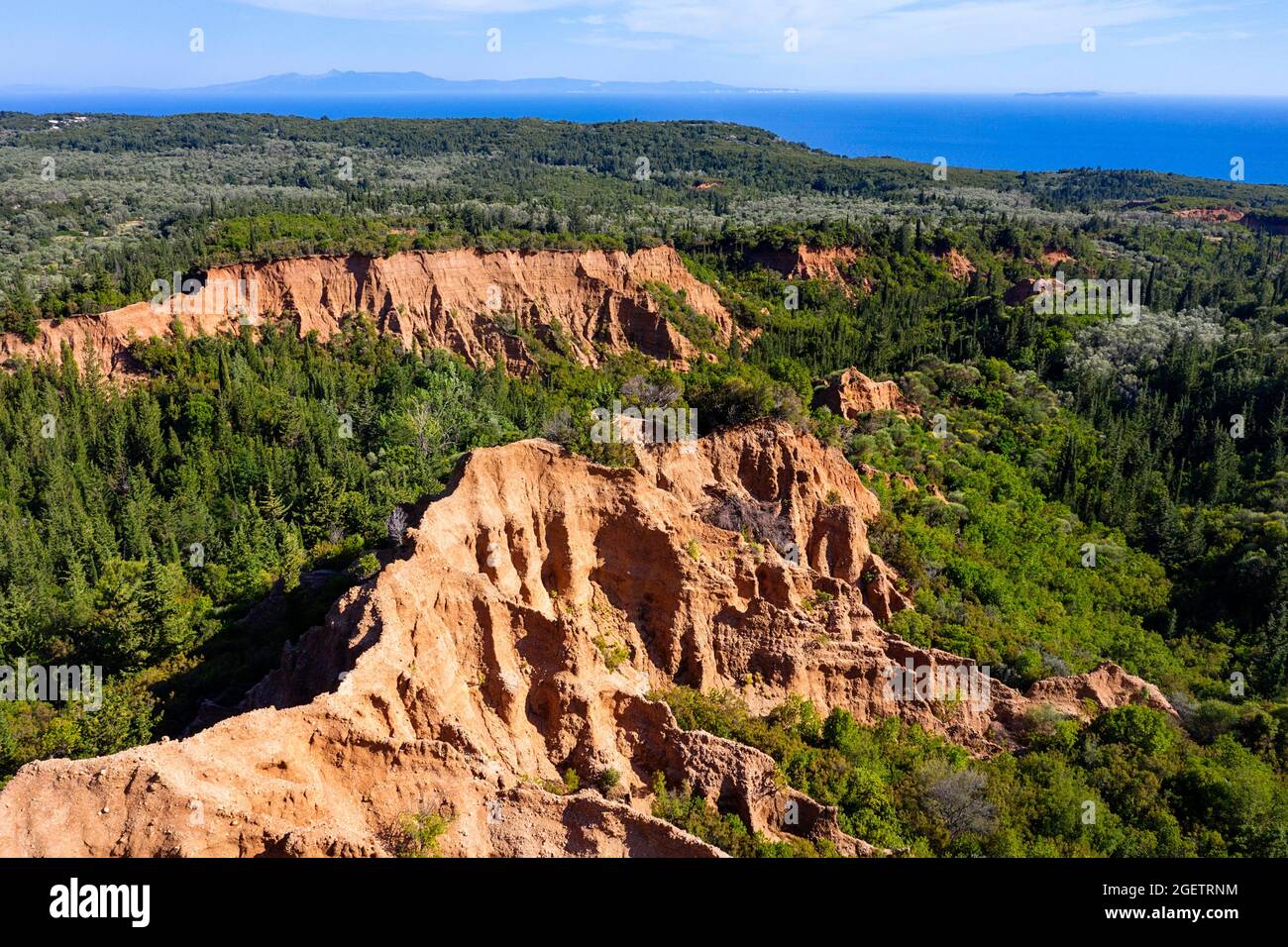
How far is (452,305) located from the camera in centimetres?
6475

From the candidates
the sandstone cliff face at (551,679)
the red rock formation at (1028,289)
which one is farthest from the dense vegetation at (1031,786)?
the red rock formation at (1028,289)

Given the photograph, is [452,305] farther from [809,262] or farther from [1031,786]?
[1031,786]

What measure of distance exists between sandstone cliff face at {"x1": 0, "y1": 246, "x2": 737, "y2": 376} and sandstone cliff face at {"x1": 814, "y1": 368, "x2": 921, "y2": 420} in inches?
760

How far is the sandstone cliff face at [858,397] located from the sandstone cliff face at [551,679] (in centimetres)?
1567

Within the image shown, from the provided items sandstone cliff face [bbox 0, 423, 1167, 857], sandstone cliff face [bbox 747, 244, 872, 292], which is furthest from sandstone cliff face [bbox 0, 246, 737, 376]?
sandstone cliff face [bbox 0, 423, 1167, 857]

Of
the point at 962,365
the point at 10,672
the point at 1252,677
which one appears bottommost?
the point at 1252,677

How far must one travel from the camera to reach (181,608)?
30.3 meters

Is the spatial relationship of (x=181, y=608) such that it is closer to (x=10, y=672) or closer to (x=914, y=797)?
(x=10, y=672)

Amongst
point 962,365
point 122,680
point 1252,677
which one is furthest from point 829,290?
point 122,680

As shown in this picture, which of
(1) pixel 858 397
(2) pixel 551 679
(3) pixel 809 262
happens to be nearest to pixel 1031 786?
(2) pixel 551 679

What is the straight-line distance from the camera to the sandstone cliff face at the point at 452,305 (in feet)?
177

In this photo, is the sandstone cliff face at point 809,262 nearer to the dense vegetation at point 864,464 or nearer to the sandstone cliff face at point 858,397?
the dense vegetation at point 864,464

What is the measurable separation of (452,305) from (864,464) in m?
36.5

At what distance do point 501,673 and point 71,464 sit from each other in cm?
3295
